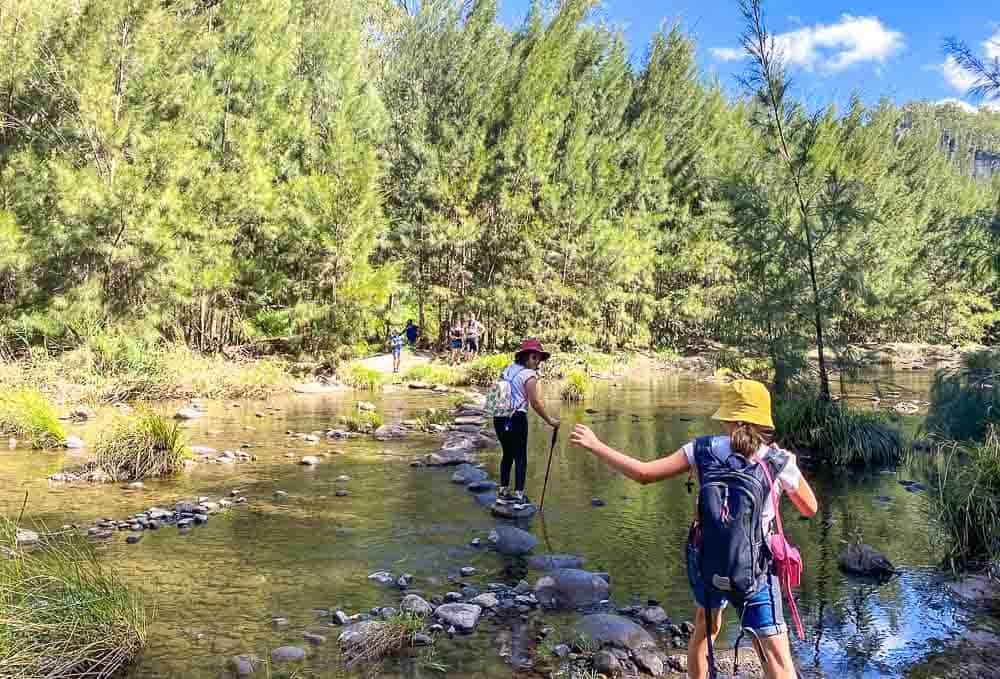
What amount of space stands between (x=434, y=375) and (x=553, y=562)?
17.4 metres

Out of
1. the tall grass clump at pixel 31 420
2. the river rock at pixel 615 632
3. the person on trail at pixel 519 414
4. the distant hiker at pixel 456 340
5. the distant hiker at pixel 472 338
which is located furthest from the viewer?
the distant hiker at pixel 456 340

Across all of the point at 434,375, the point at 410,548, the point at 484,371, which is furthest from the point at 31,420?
the point at 484,371

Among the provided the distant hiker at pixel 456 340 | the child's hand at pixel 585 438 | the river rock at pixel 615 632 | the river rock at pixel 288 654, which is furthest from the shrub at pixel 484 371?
the child's hand at pixel 585 438

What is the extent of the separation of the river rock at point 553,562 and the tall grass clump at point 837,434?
7.01 meters

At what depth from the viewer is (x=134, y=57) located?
69.5ft

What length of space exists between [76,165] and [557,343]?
19.4 m

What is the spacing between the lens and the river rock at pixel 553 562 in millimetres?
7219

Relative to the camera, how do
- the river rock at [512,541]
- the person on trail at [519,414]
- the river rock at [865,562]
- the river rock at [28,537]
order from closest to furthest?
the river rock at [28,537] < the river rock at [865,562] < the river rock at [512,541] < the person on trail at [519,414]

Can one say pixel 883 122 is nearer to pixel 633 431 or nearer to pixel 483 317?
pixel 483 317

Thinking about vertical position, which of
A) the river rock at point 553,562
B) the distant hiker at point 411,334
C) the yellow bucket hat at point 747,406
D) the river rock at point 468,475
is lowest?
the river rock at point 553,562

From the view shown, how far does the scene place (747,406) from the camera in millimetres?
3740

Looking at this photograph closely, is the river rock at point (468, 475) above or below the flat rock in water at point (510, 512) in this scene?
above

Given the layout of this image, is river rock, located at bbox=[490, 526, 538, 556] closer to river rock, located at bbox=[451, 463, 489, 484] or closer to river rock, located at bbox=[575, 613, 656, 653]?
river rock, located at bbox=[575, 613, 656, 653]

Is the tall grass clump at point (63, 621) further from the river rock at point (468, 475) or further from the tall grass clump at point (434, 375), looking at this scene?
the tall grass clump at point (434, 375)
